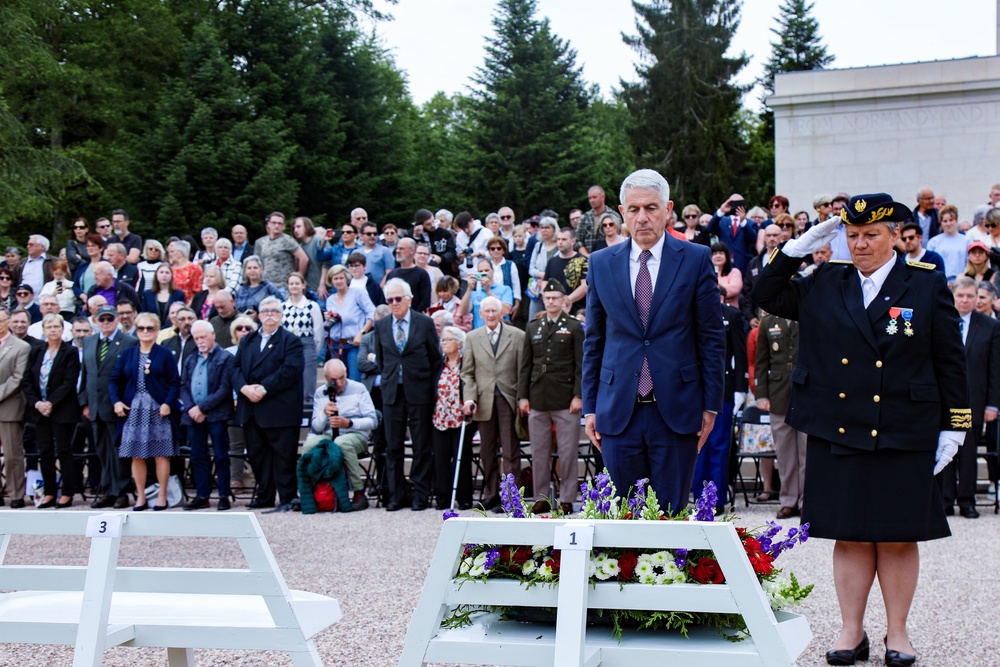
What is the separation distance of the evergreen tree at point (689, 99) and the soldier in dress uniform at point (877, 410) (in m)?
40.3

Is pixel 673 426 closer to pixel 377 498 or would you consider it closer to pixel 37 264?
pixel 377 498

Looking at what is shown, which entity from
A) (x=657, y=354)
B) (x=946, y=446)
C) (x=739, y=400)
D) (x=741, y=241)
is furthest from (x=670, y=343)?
(x=741, y=241)

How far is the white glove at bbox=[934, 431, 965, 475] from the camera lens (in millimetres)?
5188

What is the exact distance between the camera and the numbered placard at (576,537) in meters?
3.06

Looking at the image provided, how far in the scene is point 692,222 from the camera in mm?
16797

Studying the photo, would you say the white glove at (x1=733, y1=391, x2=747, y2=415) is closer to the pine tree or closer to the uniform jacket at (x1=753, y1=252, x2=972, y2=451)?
the uniform jacket at (x1=753, y1=252, x2=972, y2=451)

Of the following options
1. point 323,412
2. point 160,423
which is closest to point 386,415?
point 323,412

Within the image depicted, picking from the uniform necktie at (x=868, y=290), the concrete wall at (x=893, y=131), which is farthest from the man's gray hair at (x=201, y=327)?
the concrete wall at (x=893, y=131)

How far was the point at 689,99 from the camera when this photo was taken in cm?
4812

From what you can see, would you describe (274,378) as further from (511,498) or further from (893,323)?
(511,498)

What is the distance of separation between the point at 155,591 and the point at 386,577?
14.4 ft

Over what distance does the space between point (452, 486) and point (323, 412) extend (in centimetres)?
159

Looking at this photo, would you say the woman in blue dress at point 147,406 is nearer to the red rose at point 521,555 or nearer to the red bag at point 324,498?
the red bag at point 324,498

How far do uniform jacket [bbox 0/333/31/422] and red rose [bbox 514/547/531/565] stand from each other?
11.4 meters
